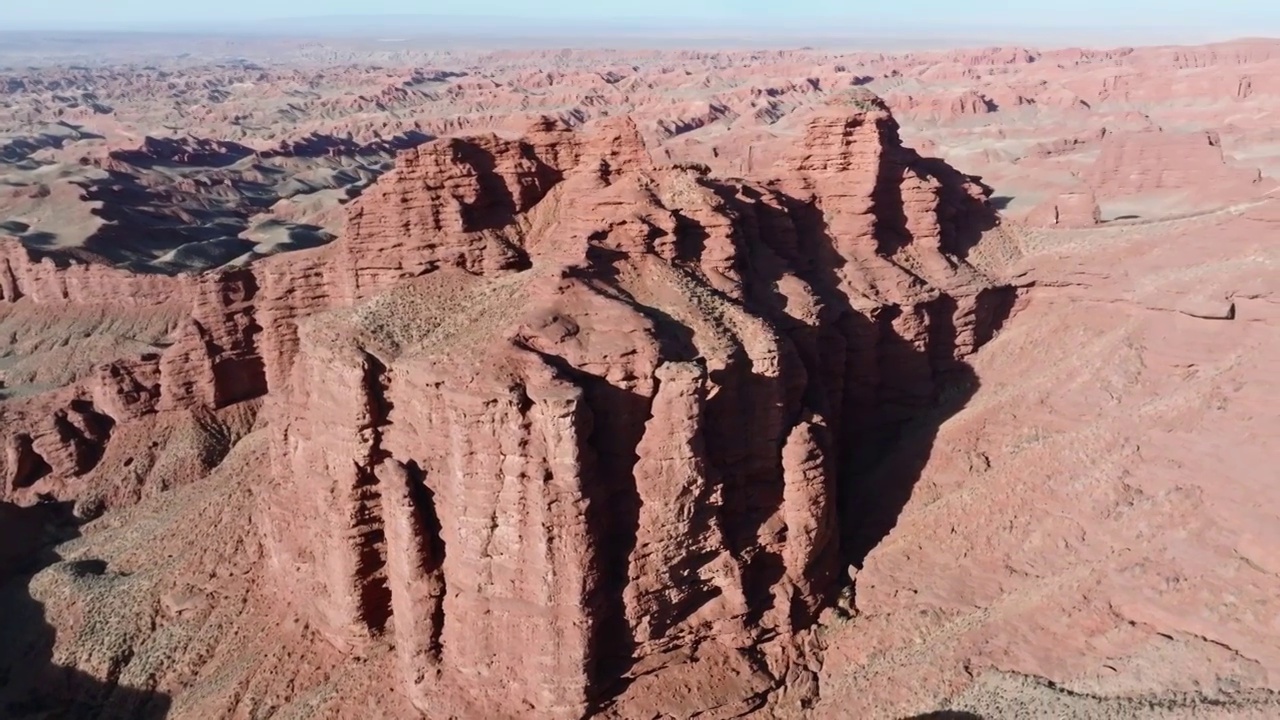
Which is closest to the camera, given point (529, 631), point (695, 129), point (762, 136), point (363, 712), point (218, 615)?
point (529, 631)

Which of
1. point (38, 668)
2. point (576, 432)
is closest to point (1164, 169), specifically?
point (576, 432)

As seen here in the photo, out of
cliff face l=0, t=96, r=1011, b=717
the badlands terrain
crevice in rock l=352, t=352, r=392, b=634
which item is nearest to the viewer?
cliff face l=0, t=96, r=1011, b=717

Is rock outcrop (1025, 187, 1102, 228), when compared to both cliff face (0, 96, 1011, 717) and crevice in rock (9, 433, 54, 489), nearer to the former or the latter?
cliff face (0, 96, 1011, 717)

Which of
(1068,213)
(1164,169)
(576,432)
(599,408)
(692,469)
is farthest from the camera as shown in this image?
(1164,169)

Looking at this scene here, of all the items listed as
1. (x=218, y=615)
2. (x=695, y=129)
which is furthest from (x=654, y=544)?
(x=695, y=129)

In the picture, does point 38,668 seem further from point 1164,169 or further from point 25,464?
point 1164,169

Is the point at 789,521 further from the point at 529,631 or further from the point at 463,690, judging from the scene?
the point at 463,690

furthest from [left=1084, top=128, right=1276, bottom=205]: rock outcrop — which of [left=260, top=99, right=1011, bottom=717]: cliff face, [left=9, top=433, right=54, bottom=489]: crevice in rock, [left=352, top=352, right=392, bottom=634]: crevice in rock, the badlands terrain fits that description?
[left=9, top=433, right=54, bottom=489]: crevice in rock
